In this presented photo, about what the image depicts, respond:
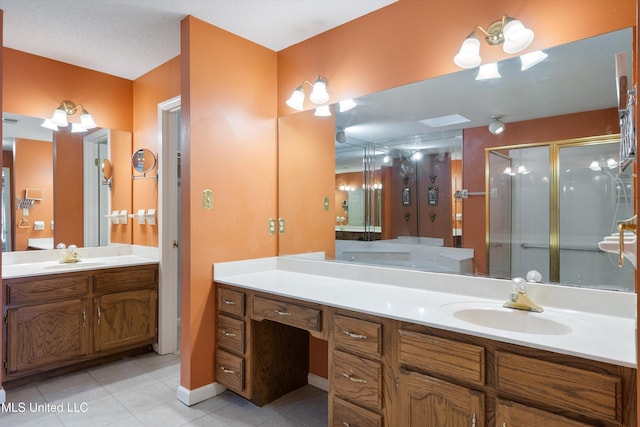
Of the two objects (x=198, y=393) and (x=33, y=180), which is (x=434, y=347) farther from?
(x=33, y=180)

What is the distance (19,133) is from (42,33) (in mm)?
816

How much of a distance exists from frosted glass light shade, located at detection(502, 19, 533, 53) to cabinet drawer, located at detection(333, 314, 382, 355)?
1.39m

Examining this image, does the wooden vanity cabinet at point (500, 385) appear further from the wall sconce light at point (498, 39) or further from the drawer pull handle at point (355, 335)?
the wall sconce light at point (498, 39)

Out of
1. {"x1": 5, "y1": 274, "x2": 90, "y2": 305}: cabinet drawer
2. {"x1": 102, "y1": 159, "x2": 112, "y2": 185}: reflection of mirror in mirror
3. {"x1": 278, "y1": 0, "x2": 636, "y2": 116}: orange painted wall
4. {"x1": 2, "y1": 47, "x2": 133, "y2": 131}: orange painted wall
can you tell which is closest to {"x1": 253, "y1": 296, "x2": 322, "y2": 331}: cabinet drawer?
{"x1": 278, "y1": 0, "x2": 636, "y2": 116}: orange painted wall

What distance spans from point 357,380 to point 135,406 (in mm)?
1508

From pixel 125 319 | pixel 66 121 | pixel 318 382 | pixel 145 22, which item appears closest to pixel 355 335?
pixel 318 382

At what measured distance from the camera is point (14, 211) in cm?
286

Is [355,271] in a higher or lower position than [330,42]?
lower

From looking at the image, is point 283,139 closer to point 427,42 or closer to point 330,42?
point 330,42

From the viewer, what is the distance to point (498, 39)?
1739 millimetres

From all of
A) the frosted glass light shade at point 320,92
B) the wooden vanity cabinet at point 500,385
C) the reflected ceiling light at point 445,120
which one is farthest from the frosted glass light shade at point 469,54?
the wooden vanity cabinet at point 500,385

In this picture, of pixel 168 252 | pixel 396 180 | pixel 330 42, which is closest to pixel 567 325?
pixel 396 180

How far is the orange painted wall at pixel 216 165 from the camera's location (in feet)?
7.59

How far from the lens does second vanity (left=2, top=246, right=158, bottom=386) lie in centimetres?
244
